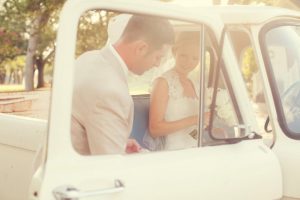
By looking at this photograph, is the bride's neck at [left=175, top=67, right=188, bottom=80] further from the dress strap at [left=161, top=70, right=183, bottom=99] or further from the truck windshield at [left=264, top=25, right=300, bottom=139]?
the truck windshield at [left=264, top=25, right=300, bottom=139]

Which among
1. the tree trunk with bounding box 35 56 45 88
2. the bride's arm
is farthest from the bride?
the tree trunk with bounding box 35 56 45 88

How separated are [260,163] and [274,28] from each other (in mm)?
783

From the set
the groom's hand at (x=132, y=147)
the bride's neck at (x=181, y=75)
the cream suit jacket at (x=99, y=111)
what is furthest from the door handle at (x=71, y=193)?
the bride's neck at (x=181, y=75)

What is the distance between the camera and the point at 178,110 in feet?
9.22

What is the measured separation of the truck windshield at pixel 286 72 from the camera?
9.51ft

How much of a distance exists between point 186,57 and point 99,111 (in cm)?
93

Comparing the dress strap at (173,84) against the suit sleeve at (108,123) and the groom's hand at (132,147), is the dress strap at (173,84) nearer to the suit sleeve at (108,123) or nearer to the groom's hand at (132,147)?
the groom's hand at (132,147)

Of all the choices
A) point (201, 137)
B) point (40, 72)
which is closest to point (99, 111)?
point (201, 137)

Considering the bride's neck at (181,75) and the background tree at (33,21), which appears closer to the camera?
the bride's neck at (181,75)

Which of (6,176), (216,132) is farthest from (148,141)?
(6,176)

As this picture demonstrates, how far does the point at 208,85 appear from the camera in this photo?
2.63 meters

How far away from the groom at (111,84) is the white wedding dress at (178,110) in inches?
16.7

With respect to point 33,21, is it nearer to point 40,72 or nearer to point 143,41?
A: point 40,72

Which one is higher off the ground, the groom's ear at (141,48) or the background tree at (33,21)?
the groom's ear at (141,48)
